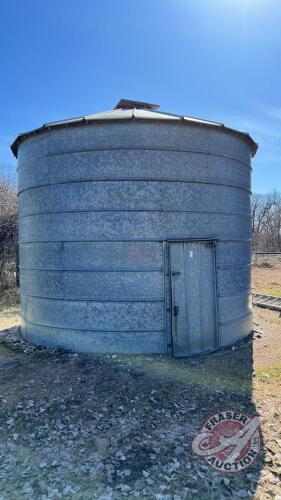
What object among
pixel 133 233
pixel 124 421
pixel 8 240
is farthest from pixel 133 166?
pixel 8 240

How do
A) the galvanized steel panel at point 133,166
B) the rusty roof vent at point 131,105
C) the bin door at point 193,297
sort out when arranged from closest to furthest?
the galvanized steel panel at point 133,166 < the bin door at point 193,297 < the rusty roof vent at point 131,105

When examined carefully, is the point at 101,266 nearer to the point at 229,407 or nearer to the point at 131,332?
the point at 131,332

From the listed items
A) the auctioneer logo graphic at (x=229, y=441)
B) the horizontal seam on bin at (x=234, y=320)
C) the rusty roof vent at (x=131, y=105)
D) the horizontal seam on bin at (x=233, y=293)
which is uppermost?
the rusty roof vent at (x=131, y=105)

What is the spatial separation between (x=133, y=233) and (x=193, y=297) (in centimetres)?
160

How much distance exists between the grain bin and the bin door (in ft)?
0.06

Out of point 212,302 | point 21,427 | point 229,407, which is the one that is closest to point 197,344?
point 212,302

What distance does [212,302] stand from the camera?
6445mm

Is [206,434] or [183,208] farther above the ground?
[183,208]

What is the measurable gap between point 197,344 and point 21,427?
3.33 metres

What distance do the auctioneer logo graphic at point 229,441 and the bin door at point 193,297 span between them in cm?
186

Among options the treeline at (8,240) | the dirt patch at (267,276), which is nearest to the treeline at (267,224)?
the dirt patch at (267,276)

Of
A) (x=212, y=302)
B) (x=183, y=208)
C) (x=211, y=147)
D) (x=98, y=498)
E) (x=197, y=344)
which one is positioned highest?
(x=211, y=147)

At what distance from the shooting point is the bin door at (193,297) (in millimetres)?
6074

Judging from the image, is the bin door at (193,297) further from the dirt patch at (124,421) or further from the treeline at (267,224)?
the treeline at (267,224)
